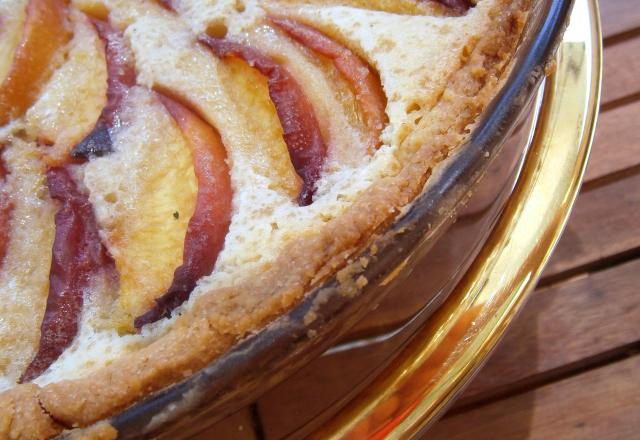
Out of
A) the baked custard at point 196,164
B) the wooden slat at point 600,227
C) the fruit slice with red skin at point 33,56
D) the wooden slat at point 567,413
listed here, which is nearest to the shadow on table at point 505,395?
the wooden slat at point 567,413

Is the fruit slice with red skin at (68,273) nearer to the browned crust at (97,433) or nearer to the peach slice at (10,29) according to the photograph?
the browned crust at (97,433)

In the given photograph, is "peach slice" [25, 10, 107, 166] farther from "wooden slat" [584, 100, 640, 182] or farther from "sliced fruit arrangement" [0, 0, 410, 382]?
"wooden slat" [584, 100, 640, 182]

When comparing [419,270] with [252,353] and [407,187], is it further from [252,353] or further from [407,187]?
[252,353]

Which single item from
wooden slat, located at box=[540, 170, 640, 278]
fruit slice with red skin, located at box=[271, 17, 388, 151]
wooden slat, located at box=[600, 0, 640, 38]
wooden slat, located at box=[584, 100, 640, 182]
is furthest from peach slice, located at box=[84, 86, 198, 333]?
wooden slat, located at box=[600, 0, 640, 38]

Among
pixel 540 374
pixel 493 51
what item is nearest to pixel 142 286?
pixel 493 51

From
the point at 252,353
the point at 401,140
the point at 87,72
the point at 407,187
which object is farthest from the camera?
the point at 87,72

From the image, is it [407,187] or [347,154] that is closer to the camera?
[407,187]

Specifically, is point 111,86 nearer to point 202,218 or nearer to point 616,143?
point 202,218

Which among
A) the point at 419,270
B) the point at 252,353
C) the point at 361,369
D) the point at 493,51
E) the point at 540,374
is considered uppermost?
the point at 493,51
